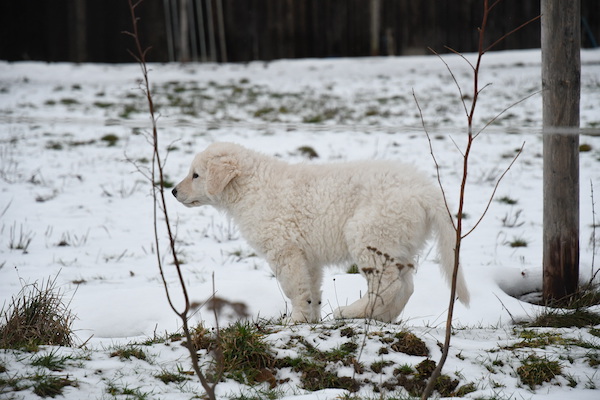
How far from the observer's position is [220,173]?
175 inches

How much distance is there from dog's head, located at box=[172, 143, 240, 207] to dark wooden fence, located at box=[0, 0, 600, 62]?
1231 cm

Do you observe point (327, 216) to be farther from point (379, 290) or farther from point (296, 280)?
point (379, 290)

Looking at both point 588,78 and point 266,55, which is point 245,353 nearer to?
point 588,78

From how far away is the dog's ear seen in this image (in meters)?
4.44

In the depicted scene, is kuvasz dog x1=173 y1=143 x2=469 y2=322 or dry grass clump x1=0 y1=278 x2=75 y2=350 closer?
dry grass clump x1=0 y1=278 x2=75 y2=350

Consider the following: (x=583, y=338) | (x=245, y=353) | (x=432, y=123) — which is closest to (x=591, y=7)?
(x=432, y=123)

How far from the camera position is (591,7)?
15.5 meters

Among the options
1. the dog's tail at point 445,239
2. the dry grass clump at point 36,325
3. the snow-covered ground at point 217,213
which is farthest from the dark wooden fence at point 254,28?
the dry grass clump at point 36,325

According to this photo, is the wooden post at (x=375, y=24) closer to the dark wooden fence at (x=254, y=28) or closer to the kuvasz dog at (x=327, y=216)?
the dark wooden fence at (x=254, y=28)

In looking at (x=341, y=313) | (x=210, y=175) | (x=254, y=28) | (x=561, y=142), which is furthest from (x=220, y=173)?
(x=254, y=28)

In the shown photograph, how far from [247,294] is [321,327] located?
1.27 metres

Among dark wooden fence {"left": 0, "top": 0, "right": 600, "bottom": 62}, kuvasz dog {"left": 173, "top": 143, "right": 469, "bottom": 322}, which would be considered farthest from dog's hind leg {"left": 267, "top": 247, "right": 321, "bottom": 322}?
dark wooden fence {"left": 0, "top": 0, "right": 600, "bottom": 62}

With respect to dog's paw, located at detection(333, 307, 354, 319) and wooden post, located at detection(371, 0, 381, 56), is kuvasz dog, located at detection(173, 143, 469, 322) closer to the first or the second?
dog's paw, located at detection(333, 307, 354, 319)

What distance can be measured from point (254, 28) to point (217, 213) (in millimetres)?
10680
